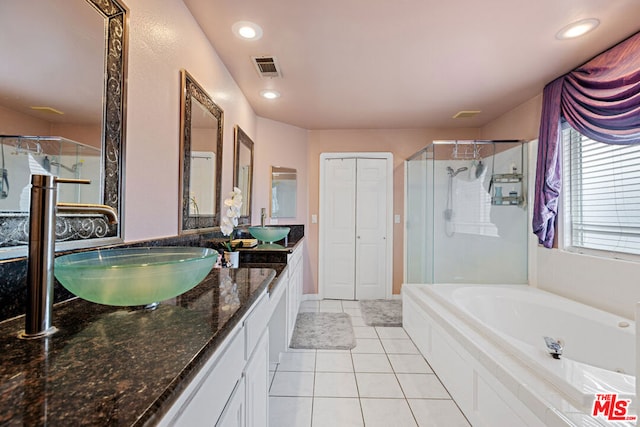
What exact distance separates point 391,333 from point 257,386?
6.54 feet

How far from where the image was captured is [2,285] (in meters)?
0.70

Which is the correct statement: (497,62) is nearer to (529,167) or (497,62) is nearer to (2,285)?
(529,167)

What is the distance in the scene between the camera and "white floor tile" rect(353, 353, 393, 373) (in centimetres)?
215

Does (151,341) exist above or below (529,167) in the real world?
below

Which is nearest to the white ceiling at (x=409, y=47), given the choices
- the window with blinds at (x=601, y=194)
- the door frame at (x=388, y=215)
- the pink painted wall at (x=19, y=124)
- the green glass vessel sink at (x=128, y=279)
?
the window with blinds at (x=601, y=194)

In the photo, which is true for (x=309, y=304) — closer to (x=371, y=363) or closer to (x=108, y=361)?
(x=371, y=363)

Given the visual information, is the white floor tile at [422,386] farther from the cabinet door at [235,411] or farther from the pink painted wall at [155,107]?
the pink painted wall at [155,107]

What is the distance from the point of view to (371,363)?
2.23 metres

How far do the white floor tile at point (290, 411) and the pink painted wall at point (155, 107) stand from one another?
120 centimetres

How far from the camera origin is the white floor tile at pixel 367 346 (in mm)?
2434

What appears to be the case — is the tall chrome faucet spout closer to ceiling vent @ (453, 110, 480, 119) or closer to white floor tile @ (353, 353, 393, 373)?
white floor tile @ (353, 353, 393, 373)

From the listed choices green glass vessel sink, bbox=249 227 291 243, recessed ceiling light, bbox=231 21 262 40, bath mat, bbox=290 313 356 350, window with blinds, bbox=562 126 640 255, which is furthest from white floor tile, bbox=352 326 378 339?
recessed ceiling light, bbox=231 21 262 40

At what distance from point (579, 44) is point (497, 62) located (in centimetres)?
45

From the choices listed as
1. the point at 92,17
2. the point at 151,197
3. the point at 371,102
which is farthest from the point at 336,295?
the point at 92,17
